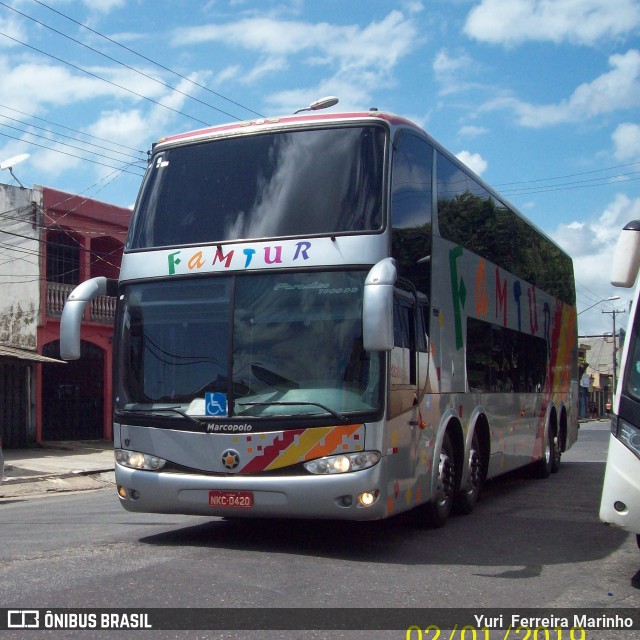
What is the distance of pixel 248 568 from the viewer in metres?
7.30

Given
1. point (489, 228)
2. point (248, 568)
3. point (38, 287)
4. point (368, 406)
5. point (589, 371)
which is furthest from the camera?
point (589, 371)

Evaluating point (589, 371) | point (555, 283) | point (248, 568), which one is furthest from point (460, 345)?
point (589, 371)

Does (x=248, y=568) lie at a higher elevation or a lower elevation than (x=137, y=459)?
lower

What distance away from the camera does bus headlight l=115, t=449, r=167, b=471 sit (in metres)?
8.42

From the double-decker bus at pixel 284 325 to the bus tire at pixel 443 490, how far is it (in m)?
0.03

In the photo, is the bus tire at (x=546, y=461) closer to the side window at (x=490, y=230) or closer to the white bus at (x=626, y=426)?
the side window at (x=490, y=230)

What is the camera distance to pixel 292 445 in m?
7.95

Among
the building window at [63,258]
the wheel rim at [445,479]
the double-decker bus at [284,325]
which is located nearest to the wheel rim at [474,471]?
the wheel rim at [445,479]

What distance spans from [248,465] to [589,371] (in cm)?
8557

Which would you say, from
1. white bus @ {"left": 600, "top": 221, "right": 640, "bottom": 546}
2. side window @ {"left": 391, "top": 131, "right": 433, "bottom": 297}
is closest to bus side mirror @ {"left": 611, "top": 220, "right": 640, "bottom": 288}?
white bus @ {"left": 600, "top": 221, "right": 640, "bottom": 546}

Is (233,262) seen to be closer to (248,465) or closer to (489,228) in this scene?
(248,465)

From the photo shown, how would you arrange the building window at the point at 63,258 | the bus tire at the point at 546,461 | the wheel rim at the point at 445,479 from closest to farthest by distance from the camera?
the wheel rim at the point at 445,479
the bus tire at the point at 546,461
the building window at the point at 63,258

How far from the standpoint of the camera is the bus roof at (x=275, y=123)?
8.77 meters

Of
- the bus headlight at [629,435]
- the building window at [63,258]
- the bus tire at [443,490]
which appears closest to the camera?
the bus headlight at [629,435]
